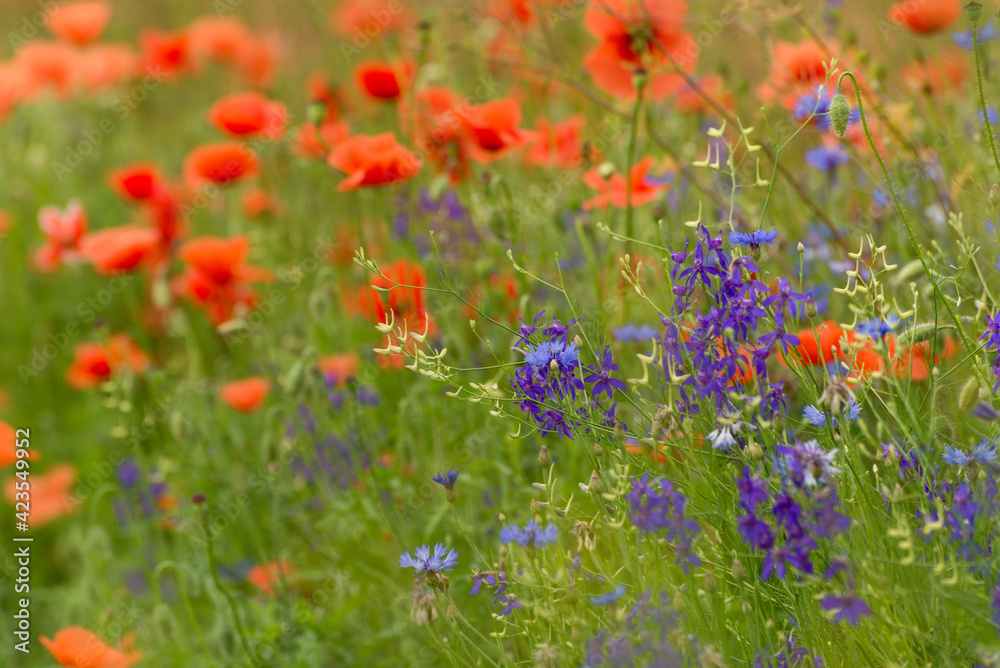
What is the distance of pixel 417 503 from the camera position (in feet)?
6.40

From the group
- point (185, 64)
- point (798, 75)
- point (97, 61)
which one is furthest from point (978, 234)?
point (97, 61)

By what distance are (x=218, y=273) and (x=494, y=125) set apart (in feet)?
3.59

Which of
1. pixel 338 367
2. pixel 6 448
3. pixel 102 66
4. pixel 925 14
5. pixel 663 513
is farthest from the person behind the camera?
pixel 102 66

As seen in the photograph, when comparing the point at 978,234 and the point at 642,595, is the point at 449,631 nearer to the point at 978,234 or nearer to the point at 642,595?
the point at 642,595

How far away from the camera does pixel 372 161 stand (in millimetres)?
1909

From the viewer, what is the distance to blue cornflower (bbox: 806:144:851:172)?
7.32ft

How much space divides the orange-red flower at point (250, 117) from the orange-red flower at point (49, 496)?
1.20 metres

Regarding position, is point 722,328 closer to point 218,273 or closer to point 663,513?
point 663,513

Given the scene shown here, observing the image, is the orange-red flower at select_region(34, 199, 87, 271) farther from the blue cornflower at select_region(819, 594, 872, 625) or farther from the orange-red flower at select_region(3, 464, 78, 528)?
the blue cornflower at select_region(819, 594, 872, 625)

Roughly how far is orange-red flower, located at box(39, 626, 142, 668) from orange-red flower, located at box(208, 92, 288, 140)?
1.48 meters

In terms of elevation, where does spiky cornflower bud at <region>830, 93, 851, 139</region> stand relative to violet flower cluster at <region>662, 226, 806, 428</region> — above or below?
above

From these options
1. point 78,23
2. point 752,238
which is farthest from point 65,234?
point 752,238

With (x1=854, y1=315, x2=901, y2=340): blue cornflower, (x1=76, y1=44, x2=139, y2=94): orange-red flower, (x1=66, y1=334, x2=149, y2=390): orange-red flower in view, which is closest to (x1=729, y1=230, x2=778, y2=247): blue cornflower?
(x1=854, y1=315, x2=901, y2=340): blue cornflower

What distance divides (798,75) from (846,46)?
1.01 feet
